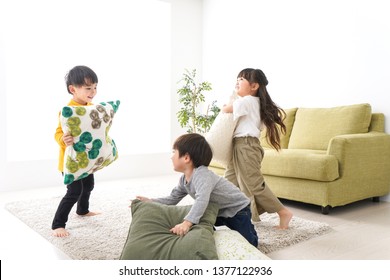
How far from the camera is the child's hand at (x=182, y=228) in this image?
5.48ft

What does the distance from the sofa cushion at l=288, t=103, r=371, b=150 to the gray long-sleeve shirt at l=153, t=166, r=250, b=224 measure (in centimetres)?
182

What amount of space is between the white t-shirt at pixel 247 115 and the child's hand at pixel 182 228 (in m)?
0.94

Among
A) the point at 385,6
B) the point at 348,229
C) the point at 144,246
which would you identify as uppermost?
the point at 385,6

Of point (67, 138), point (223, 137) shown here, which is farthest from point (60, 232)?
point (223, 137)

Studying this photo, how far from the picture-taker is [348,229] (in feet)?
8.15

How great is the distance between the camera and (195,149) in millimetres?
1834

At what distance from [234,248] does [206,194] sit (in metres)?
0.27

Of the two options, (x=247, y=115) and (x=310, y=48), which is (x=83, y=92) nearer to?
(x=247, y=115)

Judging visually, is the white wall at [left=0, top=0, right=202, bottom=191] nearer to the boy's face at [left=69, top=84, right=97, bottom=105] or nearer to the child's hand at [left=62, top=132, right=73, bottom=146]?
the boy's face at [left=69, top=84, right=97, bottom=105]

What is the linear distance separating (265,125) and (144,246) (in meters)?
1.26
